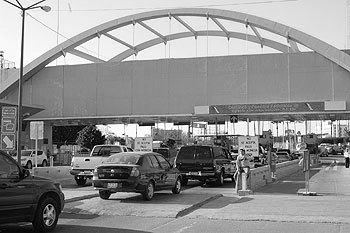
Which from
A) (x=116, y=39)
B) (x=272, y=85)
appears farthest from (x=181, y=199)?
(x=116, y=39)

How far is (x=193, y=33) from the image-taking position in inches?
1919

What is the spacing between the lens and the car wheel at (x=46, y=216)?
9.30m

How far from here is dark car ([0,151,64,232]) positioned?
28.5 ft

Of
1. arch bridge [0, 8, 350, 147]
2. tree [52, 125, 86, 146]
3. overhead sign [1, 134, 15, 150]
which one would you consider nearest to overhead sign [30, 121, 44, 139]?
overhead sign [1, 134, 15, 150]

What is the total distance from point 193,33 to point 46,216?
40.8m

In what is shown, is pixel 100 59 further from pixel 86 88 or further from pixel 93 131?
pixel 93 131

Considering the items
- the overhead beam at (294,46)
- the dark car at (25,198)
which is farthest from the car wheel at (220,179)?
the overhead beam at (294,46)

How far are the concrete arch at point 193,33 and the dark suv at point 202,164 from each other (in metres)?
21.4

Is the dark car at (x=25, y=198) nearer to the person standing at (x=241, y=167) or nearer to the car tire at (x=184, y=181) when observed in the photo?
the person standing at (x=241, y=167)

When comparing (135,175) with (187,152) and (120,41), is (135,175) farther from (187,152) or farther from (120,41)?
(120,41)

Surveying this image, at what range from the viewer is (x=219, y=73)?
135ft

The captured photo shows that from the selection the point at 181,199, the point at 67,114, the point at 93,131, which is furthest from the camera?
the point at 93,131

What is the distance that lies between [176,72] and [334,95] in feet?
43.9

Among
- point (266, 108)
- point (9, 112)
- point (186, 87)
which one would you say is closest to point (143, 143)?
point (9, 112)
